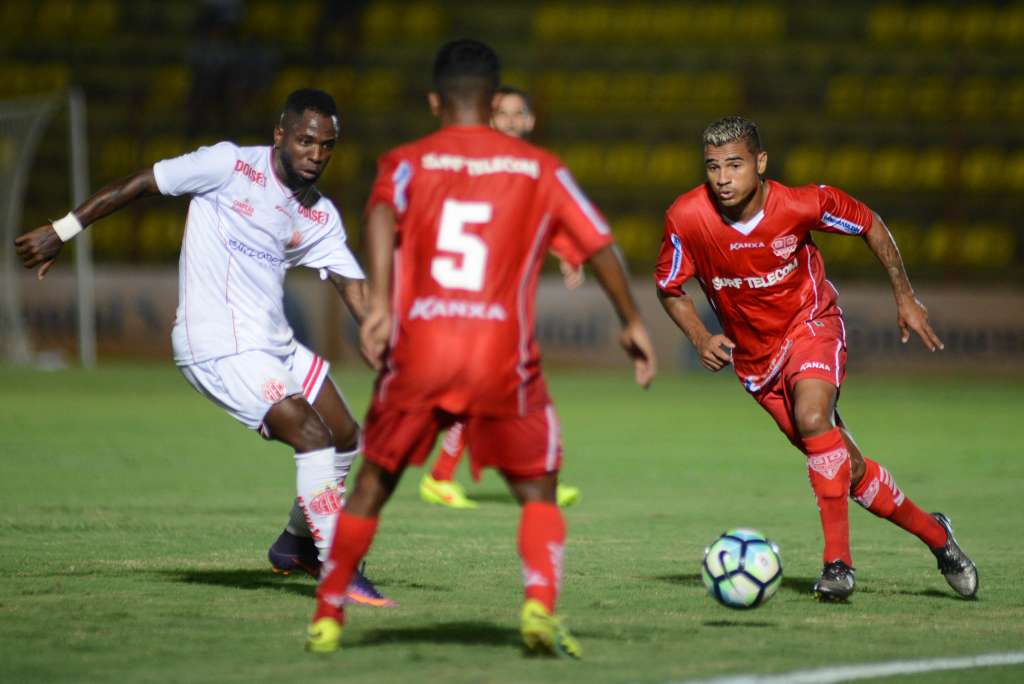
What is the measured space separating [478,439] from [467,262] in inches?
22.6

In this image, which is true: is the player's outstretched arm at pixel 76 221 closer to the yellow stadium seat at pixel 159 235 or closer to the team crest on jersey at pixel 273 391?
the team crest on jersey at pixel 273 391

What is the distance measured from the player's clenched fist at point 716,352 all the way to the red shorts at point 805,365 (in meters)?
0.41

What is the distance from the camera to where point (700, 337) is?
6.73 metres

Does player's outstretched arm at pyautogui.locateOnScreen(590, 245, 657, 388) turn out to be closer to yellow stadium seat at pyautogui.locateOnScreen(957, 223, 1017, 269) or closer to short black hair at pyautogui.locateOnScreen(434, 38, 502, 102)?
short black hair at pyautogui.locateOnScreen(434, 38, 502, 102)

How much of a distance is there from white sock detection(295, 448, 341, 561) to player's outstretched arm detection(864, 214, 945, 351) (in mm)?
2438

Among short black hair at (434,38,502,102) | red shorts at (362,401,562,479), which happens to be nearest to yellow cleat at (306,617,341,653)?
red shorts at (362,401,562,479)

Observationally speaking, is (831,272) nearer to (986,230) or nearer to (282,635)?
(986,230)

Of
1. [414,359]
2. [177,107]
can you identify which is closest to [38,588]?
[414,359]

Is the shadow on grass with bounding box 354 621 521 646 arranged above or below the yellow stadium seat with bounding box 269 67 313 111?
below

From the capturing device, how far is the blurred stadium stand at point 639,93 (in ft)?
79.7

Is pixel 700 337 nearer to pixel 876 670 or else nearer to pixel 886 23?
pixel 876 670

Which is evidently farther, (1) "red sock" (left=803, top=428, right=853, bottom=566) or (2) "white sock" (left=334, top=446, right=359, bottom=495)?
(2) "white sock" (left=334, top=446, right=359, bottom=495)

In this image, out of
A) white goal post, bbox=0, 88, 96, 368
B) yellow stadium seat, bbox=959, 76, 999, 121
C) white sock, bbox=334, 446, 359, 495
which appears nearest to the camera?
white sock, bbox=334, 446, 359, 495

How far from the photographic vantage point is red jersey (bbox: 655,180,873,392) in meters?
6.91
